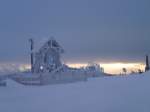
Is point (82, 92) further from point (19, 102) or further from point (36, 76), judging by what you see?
point (36, 76)

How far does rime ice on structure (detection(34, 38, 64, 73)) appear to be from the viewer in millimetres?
39062

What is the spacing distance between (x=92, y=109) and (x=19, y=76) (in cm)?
1718

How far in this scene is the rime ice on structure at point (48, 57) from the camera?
3906 centimetres

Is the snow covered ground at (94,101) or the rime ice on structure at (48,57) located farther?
the rime ice on structure at (48,57)

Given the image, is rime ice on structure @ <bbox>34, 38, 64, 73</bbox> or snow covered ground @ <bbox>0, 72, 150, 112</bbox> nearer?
snow covered ground @ <bbox>0, 72, 150, 112</bbox>

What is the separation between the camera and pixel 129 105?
10172 mm

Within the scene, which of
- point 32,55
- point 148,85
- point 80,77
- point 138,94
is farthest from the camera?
point 32,55

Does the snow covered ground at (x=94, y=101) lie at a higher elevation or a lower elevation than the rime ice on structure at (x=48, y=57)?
lower

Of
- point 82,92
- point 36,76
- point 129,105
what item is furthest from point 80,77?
point 129,105

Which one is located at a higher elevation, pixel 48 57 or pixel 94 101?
pixel 48 57

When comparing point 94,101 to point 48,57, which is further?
point 48,57

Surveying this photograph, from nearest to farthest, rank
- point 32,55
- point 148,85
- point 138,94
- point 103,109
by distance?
point 103,109, point 138,94, point 148,85, point 32,55

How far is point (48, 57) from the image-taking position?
39812 mm

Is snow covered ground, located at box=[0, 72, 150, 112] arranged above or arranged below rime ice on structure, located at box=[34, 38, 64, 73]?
below
